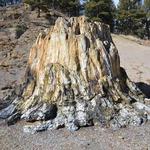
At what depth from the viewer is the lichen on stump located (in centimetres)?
1536

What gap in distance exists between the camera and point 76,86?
1625 cm

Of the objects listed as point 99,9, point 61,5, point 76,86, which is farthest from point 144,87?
point 61,5

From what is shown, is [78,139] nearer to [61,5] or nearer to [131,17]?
[131,17]

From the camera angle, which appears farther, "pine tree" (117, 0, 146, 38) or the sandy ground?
"pine tree" (117, 0, 146, 38)

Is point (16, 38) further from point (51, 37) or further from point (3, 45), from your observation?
point (51, 37)

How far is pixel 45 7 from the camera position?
52.7 meters

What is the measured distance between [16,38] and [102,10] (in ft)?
54.1

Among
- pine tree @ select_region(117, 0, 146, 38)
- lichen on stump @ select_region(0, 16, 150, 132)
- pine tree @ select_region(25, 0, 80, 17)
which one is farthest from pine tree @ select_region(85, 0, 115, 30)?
lichen on stump @ select_region(0, 16, 150, 132)

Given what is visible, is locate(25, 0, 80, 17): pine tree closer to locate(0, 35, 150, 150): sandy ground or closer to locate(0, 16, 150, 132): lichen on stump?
locate(0, 16, 150, 132): lichen on stump

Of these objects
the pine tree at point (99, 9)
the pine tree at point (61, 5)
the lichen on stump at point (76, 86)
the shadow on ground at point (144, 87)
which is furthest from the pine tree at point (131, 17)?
the lichen on stump at point (76, 86)

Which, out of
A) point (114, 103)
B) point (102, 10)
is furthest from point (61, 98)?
point (102, 10)

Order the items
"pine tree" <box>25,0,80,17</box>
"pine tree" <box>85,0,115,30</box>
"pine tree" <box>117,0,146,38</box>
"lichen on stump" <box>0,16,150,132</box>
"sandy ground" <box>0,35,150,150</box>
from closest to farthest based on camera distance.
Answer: "sandy ground" <box>0,35,150,150</box> → "lichen on stump" <box>0,16,150,132</box> → "pine tree" <box>85,0,115,30</box> → "pine tree" <box>25,0,80,17</box> → "pine tree" <box>117,0,146,38</box>

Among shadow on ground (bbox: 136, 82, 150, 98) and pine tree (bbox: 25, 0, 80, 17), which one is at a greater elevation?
pine tree (bbox: 25, 0, 80, 17)

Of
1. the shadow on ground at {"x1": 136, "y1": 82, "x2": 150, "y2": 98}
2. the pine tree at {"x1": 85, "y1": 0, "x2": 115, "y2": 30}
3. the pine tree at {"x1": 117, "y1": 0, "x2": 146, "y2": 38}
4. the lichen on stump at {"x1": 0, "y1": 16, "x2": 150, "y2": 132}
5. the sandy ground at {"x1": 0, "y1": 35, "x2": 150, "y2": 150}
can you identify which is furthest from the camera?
the pine tree at {"x1": 117, "y1": 0, "x2": 146, "y2": 38}
